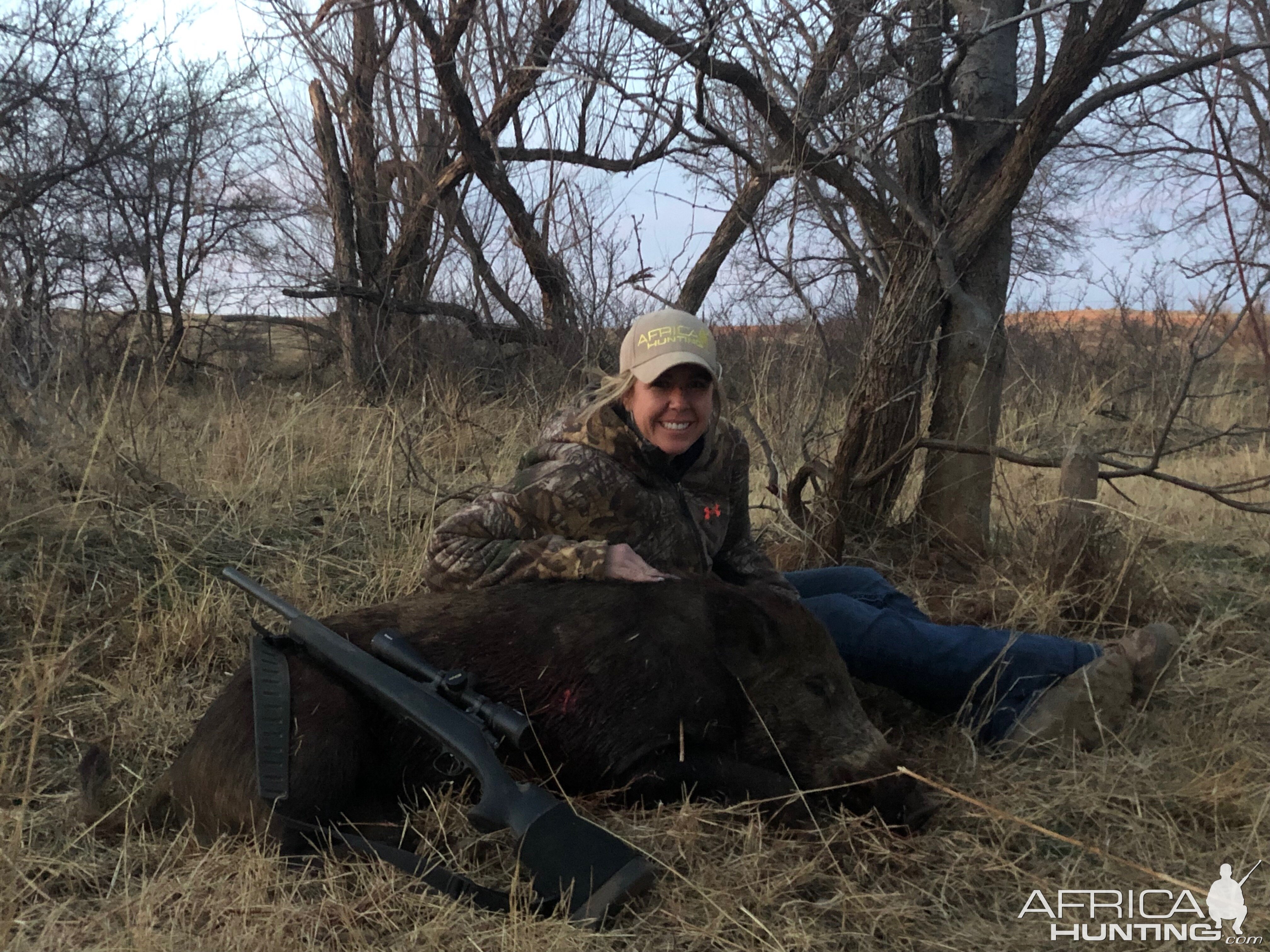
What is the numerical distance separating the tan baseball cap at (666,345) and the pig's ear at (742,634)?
27.5 inches

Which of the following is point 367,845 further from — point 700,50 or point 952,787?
point 700,50

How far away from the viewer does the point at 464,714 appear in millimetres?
2227

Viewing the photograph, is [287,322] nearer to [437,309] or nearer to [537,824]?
[437,309]

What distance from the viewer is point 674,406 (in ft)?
9.45

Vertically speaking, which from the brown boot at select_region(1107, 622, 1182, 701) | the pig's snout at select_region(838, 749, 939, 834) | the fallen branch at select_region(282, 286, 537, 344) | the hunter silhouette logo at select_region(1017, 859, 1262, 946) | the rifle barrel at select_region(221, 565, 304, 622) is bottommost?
the hunter silhouette logo at select_region(1017, 859, 1262, 946)

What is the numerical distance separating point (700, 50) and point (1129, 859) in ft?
10.5

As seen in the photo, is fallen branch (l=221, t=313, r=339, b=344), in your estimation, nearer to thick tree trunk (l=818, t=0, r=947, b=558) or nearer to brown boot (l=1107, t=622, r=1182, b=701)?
thick tree trunk (l=818, t=0, r=947, b=558)

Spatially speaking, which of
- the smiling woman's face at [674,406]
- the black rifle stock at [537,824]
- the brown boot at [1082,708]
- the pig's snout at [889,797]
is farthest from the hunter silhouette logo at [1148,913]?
the smiling woman's face at [674,406]

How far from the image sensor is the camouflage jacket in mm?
2816

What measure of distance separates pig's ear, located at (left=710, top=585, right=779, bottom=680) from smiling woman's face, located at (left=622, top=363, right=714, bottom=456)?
54 cm

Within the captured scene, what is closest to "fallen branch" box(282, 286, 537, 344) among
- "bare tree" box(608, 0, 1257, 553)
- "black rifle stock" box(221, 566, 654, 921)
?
"bare tree" box(608, 0, 1257, 553)

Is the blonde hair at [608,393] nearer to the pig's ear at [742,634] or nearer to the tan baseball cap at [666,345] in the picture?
the tan baseball cap at [666,345]

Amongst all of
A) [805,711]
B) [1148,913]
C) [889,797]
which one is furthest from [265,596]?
[1148,913]

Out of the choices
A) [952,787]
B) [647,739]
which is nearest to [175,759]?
[647,739]
